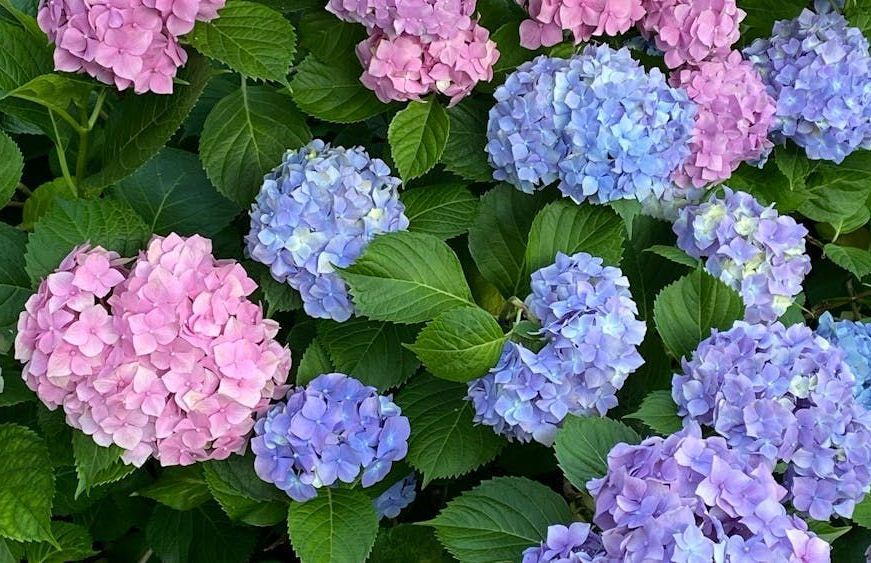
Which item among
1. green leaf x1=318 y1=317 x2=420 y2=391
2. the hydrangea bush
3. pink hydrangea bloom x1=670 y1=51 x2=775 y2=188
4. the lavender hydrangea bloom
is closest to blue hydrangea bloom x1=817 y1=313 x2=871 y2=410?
the hydrangea bush

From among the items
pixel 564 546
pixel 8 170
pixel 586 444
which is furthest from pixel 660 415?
pixel 8 170

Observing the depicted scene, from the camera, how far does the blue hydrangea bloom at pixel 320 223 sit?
1.07 meters

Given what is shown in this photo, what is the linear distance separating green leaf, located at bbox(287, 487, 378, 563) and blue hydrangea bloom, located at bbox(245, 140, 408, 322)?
0.22m

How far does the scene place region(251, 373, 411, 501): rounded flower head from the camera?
3.47ft

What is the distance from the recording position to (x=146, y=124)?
→ 122 centimetres

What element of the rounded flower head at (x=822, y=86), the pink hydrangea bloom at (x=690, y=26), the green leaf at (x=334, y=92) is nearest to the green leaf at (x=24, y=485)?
the green leaf at (x=334, y=92)

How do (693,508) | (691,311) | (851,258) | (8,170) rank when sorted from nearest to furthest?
1. (693,508)
2. (691,311)
3. (8,170)
4. (851,258)

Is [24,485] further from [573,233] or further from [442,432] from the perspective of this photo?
[573,233]

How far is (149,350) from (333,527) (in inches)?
12.0

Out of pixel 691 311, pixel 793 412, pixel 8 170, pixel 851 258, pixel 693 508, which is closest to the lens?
pixel 693 508

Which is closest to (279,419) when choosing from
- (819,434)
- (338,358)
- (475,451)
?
(338,358)

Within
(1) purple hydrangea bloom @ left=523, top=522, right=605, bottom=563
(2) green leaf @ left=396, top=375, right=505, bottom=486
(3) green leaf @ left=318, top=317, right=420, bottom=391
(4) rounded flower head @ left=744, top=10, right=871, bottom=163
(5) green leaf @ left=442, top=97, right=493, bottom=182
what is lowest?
(2) green leaf @ left=396, top=375, right=505, bottom=486

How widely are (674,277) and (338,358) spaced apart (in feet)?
1.56

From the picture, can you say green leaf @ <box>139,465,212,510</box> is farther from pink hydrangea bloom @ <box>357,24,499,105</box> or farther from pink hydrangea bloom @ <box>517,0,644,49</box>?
pink hydrangea bloom @ <box>517,0,644,49</box>
